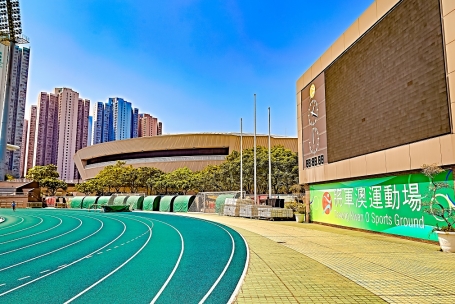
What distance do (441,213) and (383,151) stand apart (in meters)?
4.37

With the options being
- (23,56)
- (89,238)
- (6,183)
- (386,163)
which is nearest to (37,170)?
(6,183)

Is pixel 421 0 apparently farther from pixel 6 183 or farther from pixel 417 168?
pixel 6 183

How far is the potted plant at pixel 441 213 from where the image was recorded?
37.3ft

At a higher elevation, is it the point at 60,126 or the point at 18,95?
the point at 18,95

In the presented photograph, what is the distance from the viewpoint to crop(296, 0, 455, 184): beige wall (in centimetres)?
1208

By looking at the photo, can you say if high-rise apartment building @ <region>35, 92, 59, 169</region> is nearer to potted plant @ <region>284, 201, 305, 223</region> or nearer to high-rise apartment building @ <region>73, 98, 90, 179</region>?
high-rise apartment building @ <region>73, 98, 90, 179</region>

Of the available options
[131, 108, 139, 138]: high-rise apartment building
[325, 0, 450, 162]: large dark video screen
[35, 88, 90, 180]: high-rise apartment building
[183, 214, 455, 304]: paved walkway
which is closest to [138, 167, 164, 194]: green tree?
[325, 0, 450, 162]: large dark video screen

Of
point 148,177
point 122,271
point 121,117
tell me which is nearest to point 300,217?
point 122,271

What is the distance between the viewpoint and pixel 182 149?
321 feet

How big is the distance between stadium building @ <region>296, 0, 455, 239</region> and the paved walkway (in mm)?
2769

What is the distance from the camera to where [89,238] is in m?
16.9

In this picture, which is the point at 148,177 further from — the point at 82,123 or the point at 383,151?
the point at 82,123

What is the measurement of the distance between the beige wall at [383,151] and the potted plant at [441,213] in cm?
71

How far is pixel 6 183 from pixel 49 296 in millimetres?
71703
